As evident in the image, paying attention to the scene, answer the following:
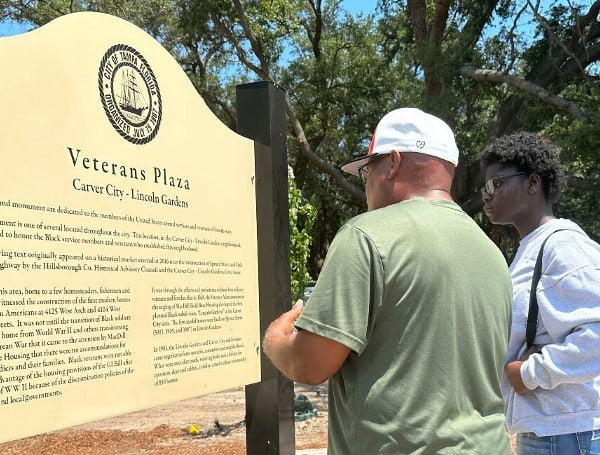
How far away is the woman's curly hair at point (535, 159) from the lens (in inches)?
104

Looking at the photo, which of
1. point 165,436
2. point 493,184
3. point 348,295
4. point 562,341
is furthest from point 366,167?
point 165,436

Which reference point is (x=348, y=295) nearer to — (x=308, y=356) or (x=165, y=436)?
(x=308, y=356)

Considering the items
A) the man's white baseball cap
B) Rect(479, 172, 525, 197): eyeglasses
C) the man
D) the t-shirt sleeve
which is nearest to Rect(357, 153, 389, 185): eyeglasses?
the man's white baseball cap

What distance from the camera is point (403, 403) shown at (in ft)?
5.65

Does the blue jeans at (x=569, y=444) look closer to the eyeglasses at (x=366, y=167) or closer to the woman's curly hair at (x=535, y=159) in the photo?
the woman's curly hair at (x=535, y=159)

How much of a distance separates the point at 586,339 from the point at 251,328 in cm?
147

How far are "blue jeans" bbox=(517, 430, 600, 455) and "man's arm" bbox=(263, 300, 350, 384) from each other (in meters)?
1.06

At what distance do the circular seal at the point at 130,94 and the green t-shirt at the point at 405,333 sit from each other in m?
1.08

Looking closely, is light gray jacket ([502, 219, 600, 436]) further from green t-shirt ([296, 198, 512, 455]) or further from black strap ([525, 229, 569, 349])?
green t-shirt ([296, 198, 512, 455])

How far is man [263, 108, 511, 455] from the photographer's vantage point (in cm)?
171

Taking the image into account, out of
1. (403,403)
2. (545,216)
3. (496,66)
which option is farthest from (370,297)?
(496,66)

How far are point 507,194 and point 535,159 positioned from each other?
0.57 ft

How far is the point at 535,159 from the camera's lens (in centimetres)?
263

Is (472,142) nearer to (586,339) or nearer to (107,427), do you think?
(107,427)
